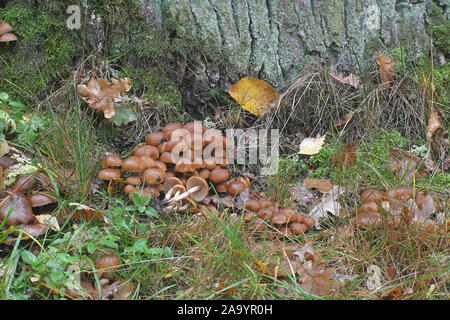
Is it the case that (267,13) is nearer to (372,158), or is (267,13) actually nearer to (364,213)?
(372,158)

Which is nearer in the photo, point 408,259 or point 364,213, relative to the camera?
point 408,259

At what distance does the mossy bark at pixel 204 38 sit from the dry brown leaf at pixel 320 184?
1113 mm

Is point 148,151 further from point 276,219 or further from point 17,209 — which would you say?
point 276,219

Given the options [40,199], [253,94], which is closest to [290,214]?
[253,94]

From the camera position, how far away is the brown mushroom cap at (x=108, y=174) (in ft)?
10.8

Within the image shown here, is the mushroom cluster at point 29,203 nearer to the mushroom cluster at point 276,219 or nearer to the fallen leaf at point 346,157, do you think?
the mushroom cluster at point 276,219

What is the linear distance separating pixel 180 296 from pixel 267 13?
289cm

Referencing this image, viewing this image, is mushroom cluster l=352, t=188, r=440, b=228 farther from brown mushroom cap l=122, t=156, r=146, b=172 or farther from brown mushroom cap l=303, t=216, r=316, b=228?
brown mushroom cap l=122, t=156, r=146, b=172

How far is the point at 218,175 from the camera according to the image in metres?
3.47

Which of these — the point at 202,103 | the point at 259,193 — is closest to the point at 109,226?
the point at 259,193

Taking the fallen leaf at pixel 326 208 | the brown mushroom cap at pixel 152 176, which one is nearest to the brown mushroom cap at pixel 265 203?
the fallen leaf at pixel 326 208

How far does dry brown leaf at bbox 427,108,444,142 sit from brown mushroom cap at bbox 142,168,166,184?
8.06 ft

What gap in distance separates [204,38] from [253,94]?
714mm

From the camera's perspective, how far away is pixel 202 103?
13.7 feet
